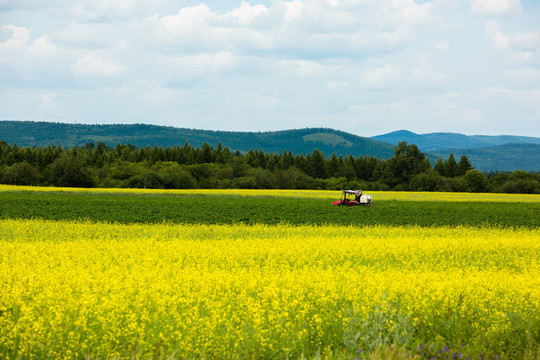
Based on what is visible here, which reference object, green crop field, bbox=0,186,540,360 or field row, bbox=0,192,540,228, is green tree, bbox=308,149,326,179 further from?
green crop field, bbox=0,186,540,360

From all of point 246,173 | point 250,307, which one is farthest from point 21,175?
point 250,307

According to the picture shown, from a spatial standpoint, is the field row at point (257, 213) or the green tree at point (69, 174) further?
the green tree at point (69, 174)

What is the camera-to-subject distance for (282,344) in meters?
6.76

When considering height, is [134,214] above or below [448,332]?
below

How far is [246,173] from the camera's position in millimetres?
105688

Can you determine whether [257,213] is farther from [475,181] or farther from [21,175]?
[475,181]

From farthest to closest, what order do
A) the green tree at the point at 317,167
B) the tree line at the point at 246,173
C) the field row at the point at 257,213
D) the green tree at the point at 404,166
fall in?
the green tree at the point at 317,167, the green tree at the point at 404,166, the tree line at the point at 246,173, the field row at the point at 257,213

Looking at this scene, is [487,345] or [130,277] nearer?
[487,345]

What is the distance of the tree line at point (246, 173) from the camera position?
3452 inches

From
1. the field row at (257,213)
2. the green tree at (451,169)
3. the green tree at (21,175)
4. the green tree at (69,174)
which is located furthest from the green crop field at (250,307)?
the green tree at (451,169)

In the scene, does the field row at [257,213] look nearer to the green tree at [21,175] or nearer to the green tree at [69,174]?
the green tree at [69,174]

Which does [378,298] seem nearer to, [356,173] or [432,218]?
[432,218]

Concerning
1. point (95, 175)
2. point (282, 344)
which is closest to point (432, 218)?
point (282, 344)

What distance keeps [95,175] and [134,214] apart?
64.2 m
